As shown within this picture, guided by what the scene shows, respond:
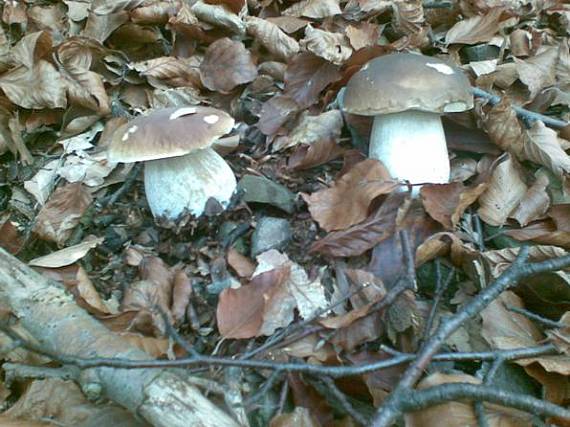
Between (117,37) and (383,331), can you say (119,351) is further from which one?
(117,37)

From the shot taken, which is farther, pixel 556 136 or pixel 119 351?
pixel 556 136

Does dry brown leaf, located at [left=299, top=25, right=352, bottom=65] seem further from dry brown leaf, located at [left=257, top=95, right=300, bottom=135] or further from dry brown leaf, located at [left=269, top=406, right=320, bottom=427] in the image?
dry brown leaf, located at [left=269, top=406, right=320, bottom=427]

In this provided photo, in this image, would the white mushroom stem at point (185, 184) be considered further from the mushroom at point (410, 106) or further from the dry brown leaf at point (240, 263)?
the mushroom at point (410, 106)

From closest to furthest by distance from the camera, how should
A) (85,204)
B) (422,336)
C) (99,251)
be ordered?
(422,336) → (99,251) → (85,204)

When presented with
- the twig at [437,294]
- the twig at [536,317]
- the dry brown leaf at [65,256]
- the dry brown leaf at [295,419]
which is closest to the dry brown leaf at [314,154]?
the twig at [437,294]

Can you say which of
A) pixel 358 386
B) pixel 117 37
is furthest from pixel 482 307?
pixel 117 37

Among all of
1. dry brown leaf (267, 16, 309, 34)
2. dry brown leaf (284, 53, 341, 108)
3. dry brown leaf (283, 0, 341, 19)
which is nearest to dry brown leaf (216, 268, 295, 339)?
dry brown leaf (284, 53, 341, 108)

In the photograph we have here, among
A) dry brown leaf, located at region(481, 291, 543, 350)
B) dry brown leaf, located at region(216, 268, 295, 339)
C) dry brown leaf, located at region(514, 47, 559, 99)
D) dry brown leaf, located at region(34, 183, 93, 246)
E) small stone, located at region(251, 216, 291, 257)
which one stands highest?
dry brown leaf, located at region(514, 47, 559, 99)
